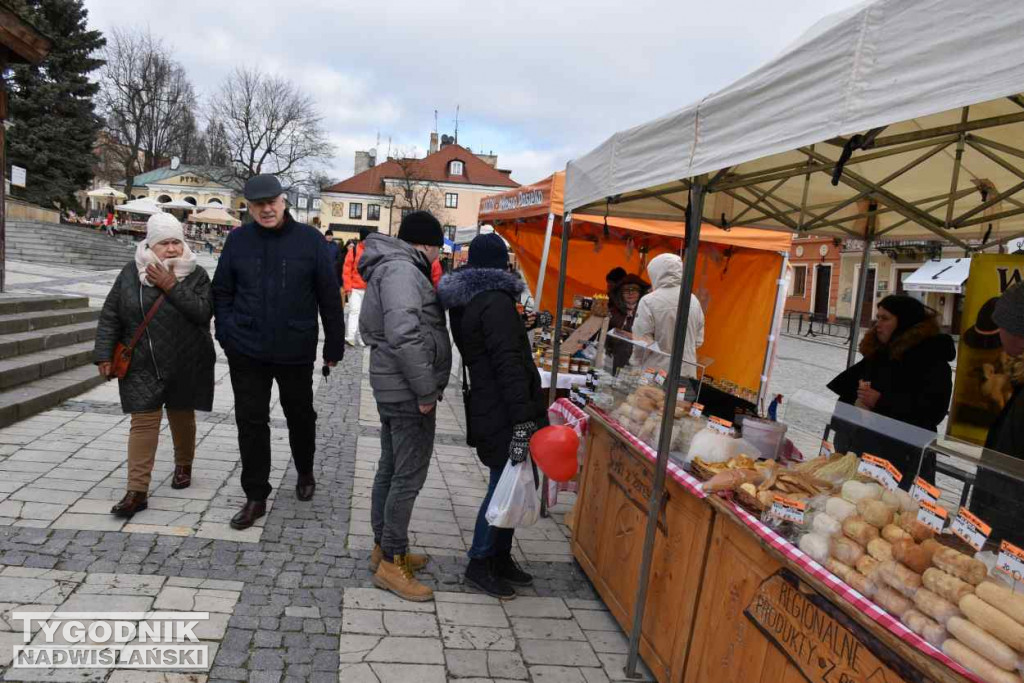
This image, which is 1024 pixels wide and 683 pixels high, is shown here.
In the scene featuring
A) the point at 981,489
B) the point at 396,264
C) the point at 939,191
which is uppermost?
the point at 939,191

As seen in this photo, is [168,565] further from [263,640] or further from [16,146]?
[16,146]

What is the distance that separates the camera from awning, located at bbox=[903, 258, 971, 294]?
24734 mm

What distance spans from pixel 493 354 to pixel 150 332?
2131 mm

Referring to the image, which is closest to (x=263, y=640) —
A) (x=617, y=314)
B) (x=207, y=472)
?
(x=207, y=472)

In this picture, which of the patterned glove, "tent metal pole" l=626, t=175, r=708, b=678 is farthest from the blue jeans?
"tent metal pole" l=626, t=175, r=708, b=678

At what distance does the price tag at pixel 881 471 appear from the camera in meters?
2.24

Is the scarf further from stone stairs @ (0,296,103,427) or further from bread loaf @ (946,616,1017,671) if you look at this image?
bread loaf @ (946,616,1017,671)

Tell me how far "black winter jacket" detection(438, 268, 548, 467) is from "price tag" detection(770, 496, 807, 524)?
1282 mm

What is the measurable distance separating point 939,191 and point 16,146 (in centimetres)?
3280

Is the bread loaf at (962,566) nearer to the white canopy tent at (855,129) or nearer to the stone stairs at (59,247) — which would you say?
the white canopy tent at (855,129)

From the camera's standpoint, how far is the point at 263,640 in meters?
2.88

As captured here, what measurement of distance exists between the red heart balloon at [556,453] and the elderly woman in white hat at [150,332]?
217 cm

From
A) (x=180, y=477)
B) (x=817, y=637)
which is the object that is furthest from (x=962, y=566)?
(x=180, y=477)

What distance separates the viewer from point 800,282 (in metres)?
38.6
